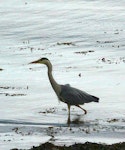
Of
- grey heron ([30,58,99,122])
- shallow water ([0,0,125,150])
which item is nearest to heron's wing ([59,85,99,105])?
grey heron ([30,58,99,122])

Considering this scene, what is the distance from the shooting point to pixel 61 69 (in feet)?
98.6

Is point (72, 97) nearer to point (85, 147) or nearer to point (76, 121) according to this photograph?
point (76, 121)

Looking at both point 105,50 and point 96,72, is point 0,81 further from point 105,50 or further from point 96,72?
point 105,50

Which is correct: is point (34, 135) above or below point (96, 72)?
below

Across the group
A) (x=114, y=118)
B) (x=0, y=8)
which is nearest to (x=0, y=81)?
(x=114, y=118)

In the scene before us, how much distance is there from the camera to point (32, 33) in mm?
43156

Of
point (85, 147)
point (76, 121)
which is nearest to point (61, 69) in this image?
point (76, 121)

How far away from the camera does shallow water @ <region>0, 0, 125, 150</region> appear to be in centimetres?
1820

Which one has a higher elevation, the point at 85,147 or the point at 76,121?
the point at 76,121

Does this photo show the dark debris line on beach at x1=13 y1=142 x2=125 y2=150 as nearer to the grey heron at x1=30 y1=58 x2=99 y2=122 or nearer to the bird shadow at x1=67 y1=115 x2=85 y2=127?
the bird shadow at x1=67 y1=115 x2=85 y2=127

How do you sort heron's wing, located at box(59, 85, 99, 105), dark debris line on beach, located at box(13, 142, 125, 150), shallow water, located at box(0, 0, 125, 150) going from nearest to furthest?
dark debris line on beach, located at box(13, 142, 125, 150), shallow water, located at box(0, 0, 125, 150), heron's wing, located at box(59, 85, 99, 105)

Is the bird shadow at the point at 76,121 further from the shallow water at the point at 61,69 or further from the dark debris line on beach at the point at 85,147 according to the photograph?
the dark debris line on beach at the point at 85,147

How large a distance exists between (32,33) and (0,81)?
53.6 feet

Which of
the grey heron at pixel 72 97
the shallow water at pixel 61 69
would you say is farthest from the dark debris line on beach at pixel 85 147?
the grey heron at pixel 72 97
